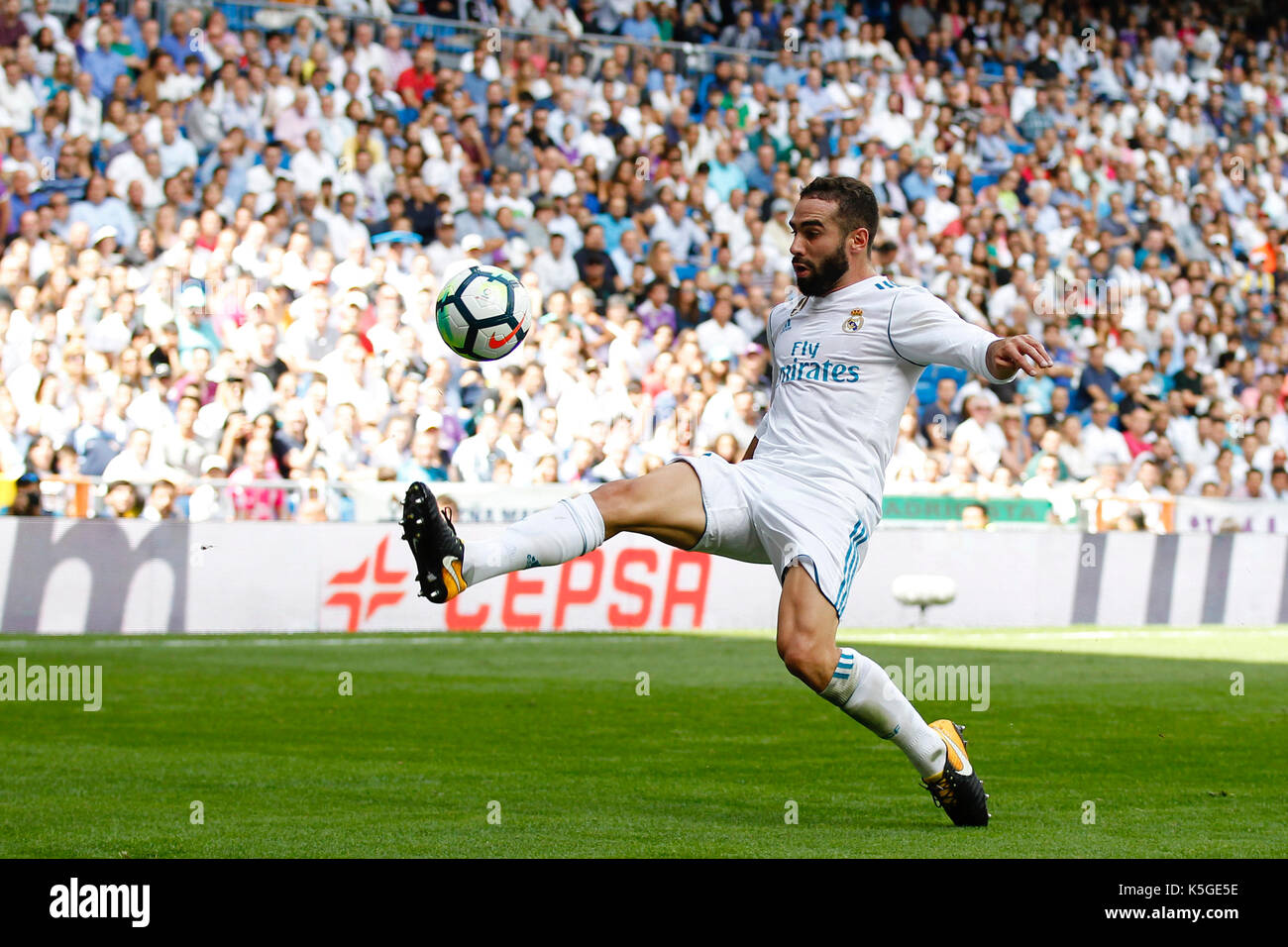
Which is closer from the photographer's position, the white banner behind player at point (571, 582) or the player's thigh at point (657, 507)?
the player's thigh at point (657, 507)

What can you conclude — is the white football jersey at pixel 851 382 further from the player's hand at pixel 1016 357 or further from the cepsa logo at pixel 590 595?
the cepsa logo at pixel 590 595

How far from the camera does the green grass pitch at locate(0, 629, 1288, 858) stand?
6398 mm

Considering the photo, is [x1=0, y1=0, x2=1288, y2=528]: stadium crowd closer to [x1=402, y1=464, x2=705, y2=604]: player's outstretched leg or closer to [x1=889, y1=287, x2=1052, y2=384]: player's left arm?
[x1=402, y1=464, x2=705, y2=604]: player's outstretched leg

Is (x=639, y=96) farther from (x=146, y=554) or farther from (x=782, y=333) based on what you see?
(x=782, y=333)

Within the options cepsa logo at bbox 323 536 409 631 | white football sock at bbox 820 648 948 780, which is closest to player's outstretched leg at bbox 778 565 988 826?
white football sock at bbox 820 648 948 780

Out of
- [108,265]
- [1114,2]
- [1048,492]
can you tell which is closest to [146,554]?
[108,265]

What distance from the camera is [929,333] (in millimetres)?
6844

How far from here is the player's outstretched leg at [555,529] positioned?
6.19 m

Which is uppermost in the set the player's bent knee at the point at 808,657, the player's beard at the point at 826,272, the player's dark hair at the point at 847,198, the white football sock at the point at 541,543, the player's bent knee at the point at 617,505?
the player's dark hair at the point at 847,198
